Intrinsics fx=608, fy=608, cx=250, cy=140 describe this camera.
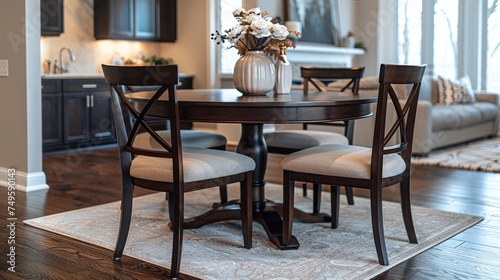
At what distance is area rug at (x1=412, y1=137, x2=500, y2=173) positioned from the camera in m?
5.51

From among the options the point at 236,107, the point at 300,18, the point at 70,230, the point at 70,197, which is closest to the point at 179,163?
the point at 236,107

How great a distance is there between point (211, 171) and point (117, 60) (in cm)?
515

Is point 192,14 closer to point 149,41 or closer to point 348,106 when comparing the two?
point 149,41

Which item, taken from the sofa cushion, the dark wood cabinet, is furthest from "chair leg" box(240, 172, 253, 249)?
the dark wood cabinet

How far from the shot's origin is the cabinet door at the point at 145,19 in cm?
745

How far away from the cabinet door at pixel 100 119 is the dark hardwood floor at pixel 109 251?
1162 millimetres

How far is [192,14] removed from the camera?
7.85 meters

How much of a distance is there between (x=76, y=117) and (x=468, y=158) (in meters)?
4.07

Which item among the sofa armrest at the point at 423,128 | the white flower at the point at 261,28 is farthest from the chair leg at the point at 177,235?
the sofa armrest at the point at 423,128

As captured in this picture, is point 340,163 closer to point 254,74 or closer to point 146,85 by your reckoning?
point 254,74

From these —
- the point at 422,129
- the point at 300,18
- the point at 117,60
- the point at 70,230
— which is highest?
the point at 300,18

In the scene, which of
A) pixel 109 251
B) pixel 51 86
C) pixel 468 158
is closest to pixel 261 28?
pixel 109 251

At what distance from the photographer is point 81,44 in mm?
7223

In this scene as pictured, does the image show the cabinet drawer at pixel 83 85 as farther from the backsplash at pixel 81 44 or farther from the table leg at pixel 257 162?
the table leg at pixel 257 162
